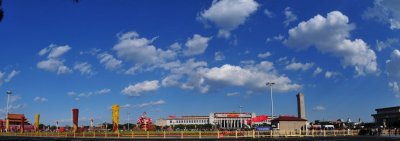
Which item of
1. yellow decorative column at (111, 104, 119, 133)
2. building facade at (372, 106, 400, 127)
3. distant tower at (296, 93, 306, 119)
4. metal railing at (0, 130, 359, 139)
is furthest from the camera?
building facade at (372, 106, 400, 127)

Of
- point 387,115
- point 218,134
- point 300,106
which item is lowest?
point 218,134

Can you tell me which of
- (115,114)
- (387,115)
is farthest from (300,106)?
(115,114)

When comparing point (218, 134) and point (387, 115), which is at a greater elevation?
point (387, 115)

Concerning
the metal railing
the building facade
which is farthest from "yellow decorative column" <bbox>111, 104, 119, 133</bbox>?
the building facade

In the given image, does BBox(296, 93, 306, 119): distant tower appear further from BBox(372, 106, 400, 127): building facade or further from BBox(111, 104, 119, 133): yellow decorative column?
BBox(111, 104, 119, 133): yellow decorative column

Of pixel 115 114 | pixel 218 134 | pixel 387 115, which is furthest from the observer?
pixel 387 115

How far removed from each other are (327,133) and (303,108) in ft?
197

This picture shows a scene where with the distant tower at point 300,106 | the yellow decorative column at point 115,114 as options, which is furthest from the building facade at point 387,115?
the yellow decorative column at point 115,114

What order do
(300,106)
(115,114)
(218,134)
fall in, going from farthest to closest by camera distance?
1. (300,106)
2. (115,114)
3. (218,134)

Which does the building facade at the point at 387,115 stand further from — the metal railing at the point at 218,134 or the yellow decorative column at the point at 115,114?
the yellow decorative column at the point at 115,114

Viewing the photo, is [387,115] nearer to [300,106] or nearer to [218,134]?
[300,106]

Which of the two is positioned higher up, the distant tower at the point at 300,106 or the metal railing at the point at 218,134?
the distant tower at the point at 300,106

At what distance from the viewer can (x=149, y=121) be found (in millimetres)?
100188

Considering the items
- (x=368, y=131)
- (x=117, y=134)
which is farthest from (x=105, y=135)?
(x=368, y=131)
